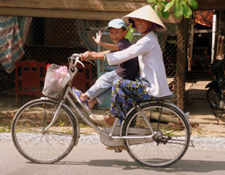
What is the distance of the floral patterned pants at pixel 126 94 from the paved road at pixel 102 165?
648 millimetres

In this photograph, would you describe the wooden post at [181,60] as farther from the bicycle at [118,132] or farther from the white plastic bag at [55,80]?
the white plastic bag at [55,80]

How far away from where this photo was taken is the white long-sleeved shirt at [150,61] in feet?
14.4

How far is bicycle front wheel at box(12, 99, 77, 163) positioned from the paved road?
0.14 m

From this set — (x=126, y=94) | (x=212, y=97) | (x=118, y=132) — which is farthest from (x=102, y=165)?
(x=212, y=97)

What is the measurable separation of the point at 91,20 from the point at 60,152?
423cm

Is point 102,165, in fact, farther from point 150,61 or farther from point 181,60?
point 181,60

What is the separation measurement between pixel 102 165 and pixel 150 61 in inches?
55.9

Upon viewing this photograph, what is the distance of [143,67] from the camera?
4.55 m

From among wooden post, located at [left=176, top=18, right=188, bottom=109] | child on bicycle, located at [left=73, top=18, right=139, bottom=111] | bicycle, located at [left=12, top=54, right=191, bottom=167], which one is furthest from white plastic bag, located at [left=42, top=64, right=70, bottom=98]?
wooden post, located at [left=176, top=18, right=188, bottom=109]

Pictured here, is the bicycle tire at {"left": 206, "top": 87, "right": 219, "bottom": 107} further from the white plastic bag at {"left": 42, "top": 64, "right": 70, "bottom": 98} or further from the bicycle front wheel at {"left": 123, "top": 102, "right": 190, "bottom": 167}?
the white plastic bag at {"left": 42, "top": 64, "right": 70, "bottom": 98}

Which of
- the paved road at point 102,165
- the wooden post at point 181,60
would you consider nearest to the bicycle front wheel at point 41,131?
the paved road at point 102,165

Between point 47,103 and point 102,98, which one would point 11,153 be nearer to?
point 47,103

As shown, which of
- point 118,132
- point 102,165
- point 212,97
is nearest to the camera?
point 118,132

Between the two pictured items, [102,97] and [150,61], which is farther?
[102,97]
